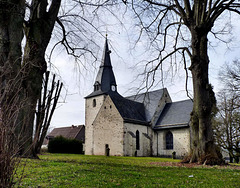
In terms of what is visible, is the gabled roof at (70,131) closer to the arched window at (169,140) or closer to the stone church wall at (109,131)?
the stone church wall at (109,131)

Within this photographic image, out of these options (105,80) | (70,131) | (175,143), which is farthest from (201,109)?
(70,131)

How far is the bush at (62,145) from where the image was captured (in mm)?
27750

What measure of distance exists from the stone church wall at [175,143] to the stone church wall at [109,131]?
5.57m

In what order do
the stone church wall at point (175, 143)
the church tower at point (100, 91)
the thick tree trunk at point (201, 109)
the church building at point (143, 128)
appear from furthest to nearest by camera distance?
the church tower at point (100, 91) → the church building at point (143, 128) → the stone church wall at point (175, 143) → the thick tree trunk at point (201, 109)

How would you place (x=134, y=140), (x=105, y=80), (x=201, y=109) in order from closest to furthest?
1. (x=201, y=109)
2. (x=134, y=140)
3. (x=105, y=80)

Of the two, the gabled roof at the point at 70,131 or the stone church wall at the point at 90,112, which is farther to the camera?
the gabled roof at the point at 70,131

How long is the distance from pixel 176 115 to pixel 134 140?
23.0 ft

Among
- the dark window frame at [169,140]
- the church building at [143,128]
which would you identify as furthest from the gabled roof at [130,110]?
the dark window frame at [169,140]

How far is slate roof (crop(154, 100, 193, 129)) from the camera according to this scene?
99.3 ft

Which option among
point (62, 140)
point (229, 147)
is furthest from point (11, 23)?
point (229, 147)

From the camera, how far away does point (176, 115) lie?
3183cm

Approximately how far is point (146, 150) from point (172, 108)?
7242 millimetres

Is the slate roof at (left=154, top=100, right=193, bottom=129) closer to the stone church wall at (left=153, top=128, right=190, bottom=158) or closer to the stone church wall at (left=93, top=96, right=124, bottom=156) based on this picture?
the stone church wall at (left=153, top=128, right=190, bottom=158)

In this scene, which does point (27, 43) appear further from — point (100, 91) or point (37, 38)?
point (100, 91)
